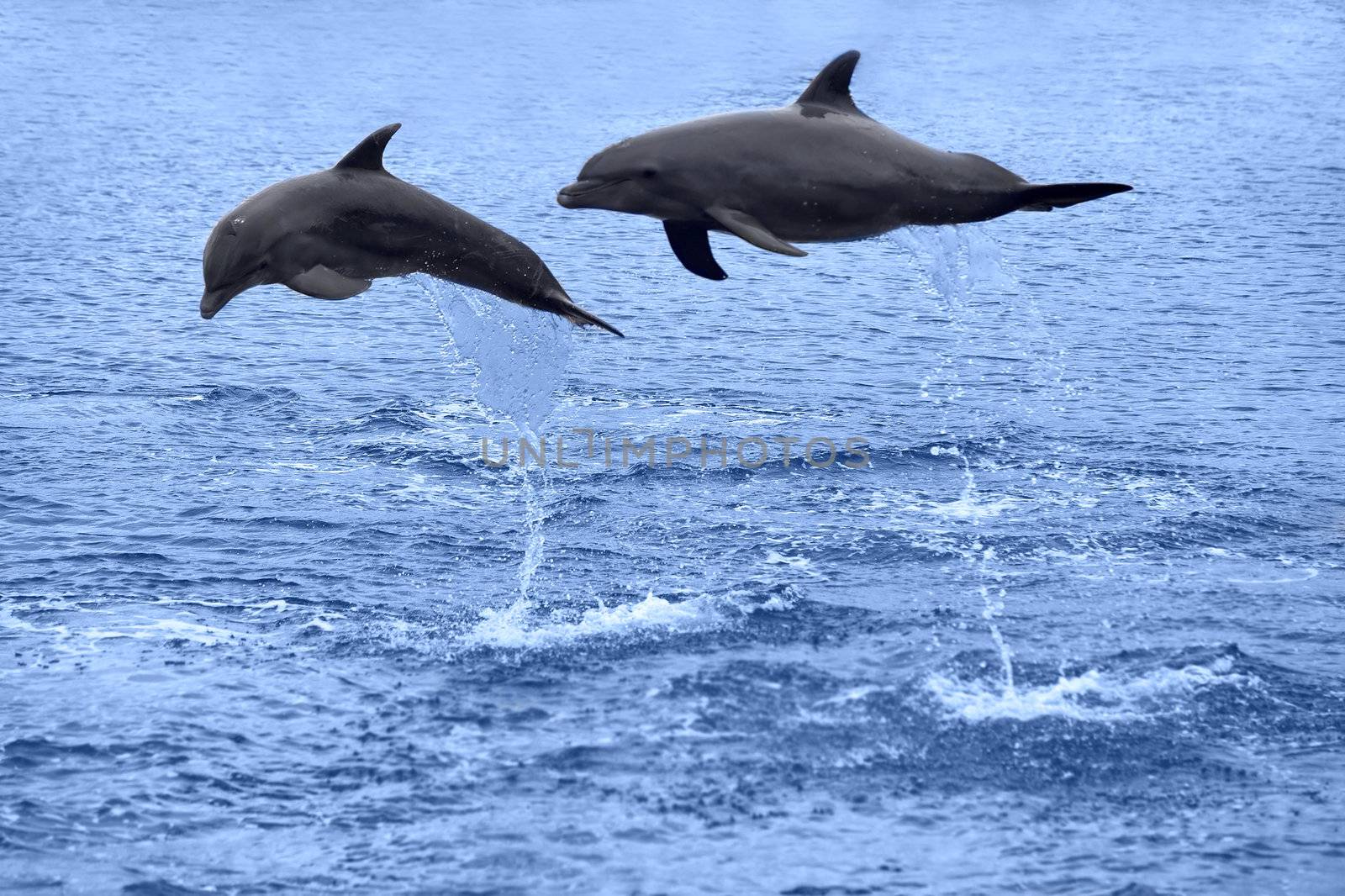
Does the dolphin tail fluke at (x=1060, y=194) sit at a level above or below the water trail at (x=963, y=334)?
above

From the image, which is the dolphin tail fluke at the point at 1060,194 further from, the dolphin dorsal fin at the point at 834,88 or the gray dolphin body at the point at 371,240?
the gray dolphin body at the point at 371,240

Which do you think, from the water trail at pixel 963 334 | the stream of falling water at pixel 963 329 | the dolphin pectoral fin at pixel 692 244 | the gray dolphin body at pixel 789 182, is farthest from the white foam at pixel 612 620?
the gray dolphin body at pixel 789 182

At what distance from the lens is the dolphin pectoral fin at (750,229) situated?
15.7m

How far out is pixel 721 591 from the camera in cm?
3284

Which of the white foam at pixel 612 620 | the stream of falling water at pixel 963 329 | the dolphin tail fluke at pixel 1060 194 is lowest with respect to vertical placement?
the white foam at pixel 612 620

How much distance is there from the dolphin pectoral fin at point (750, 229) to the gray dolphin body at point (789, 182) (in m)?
0.02

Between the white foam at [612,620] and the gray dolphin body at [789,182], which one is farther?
the white foam at [612,620]

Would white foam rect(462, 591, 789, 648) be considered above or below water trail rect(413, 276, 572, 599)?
below

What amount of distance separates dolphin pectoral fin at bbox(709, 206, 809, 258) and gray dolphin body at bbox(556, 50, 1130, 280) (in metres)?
0.02

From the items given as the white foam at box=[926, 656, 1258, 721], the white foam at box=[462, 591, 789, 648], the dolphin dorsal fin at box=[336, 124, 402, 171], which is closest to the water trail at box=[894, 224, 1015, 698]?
the white foam at box=[926, 656, 1258, 721]

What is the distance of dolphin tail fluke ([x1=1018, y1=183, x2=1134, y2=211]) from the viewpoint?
15859 mm

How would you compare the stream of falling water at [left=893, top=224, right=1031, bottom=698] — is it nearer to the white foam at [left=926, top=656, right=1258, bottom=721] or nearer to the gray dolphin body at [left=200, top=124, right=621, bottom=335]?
the white foam at [left=926, top=656, right=1258, bottom=721]

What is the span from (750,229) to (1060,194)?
2.88m

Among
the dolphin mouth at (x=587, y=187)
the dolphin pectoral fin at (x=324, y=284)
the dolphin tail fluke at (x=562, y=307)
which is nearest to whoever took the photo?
the dolphin mouth at (x=587, y=187)
